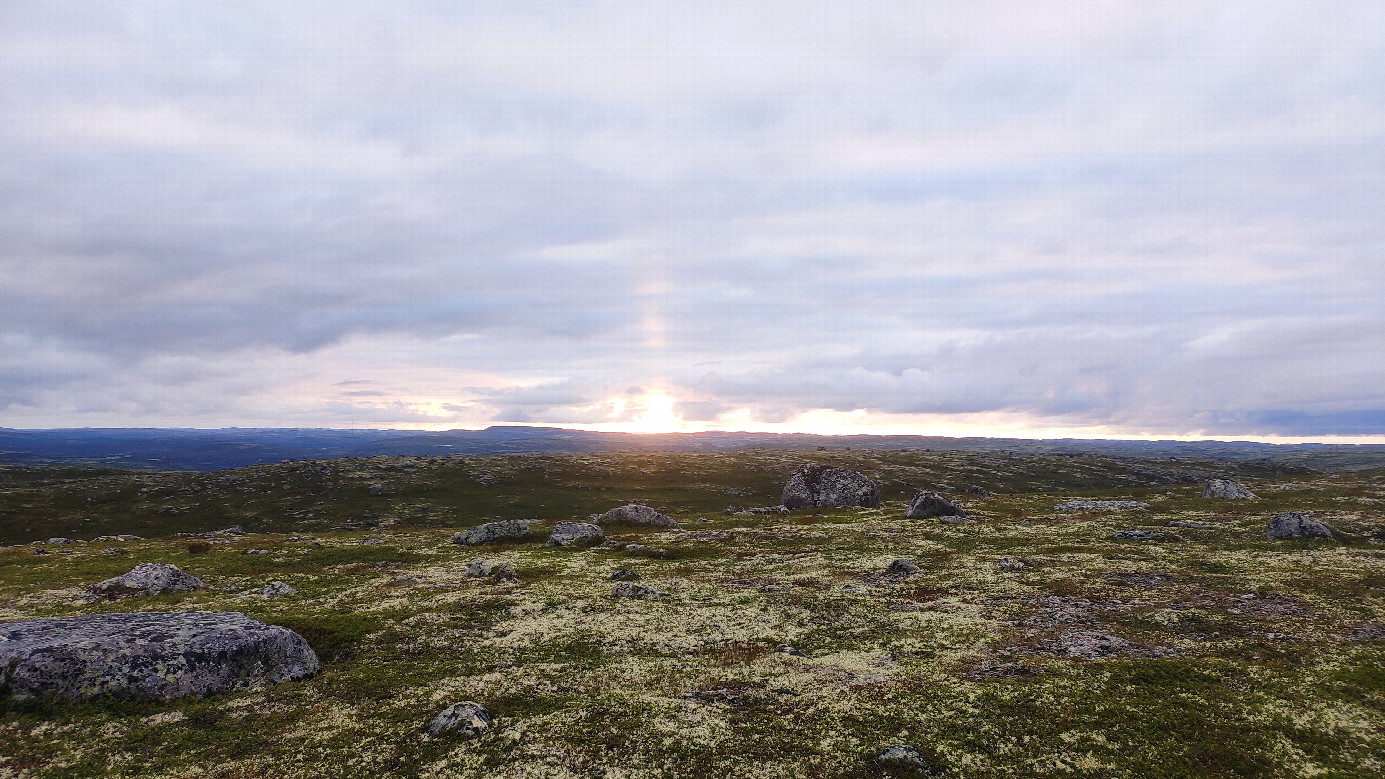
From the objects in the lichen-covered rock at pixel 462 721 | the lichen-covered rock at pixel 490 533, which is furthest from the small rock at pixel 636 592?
the lichen-covered rock at pixel 490 533

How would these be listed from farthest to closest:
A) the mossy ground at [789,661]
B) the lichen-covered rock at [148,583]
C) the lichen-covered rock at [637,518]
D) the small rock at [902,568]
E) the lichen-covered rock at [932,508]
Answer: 1. the lichen-covered rock at [637,518]
2. the lichen-covered rock at [932,508]
3. the small rock at [902,568]
4. the lichen-covered rock at [148,583]
5. the mossy ground at [789,661]

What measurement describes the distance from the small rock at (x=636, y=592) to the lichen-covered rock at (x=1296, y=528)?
4780cm

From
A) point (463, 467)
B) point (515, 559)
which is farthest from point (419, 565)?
point (463, 467)

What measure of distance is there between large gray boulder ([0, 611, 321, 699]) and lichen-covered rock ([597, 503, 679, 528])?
51943mm

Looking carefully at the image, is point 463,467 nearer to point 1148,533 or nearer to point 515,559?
point 515,559

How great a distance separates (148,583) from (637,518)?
4749 centimetres

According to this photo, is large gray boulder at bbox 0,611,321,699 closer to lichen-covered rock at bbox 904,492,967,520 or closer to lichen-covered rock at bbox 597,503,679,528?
lichen-covered rock at bbox 597,503,679,528

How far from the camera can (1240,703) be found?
19.2 meters

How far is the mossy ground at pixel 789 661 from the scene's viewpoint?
17406 millimetres

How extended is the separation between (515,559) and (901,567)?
3225 cm

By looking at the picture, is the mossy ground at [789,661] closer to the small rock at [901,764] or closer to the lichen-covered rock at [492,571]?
the small rock at [901,764]

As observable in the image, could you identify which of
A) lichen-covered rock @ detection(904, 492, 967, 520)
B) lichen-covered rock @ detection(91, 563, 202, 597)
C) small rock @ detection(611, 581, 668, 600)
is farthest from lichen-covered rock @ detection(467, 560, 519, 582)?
lichen-covered rock @ detection(904, 492, 967, 520)

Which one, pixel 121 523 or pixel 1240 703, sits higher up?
pixel 1240 703

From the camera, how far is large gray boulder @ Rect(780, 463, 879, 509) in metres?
93.8
